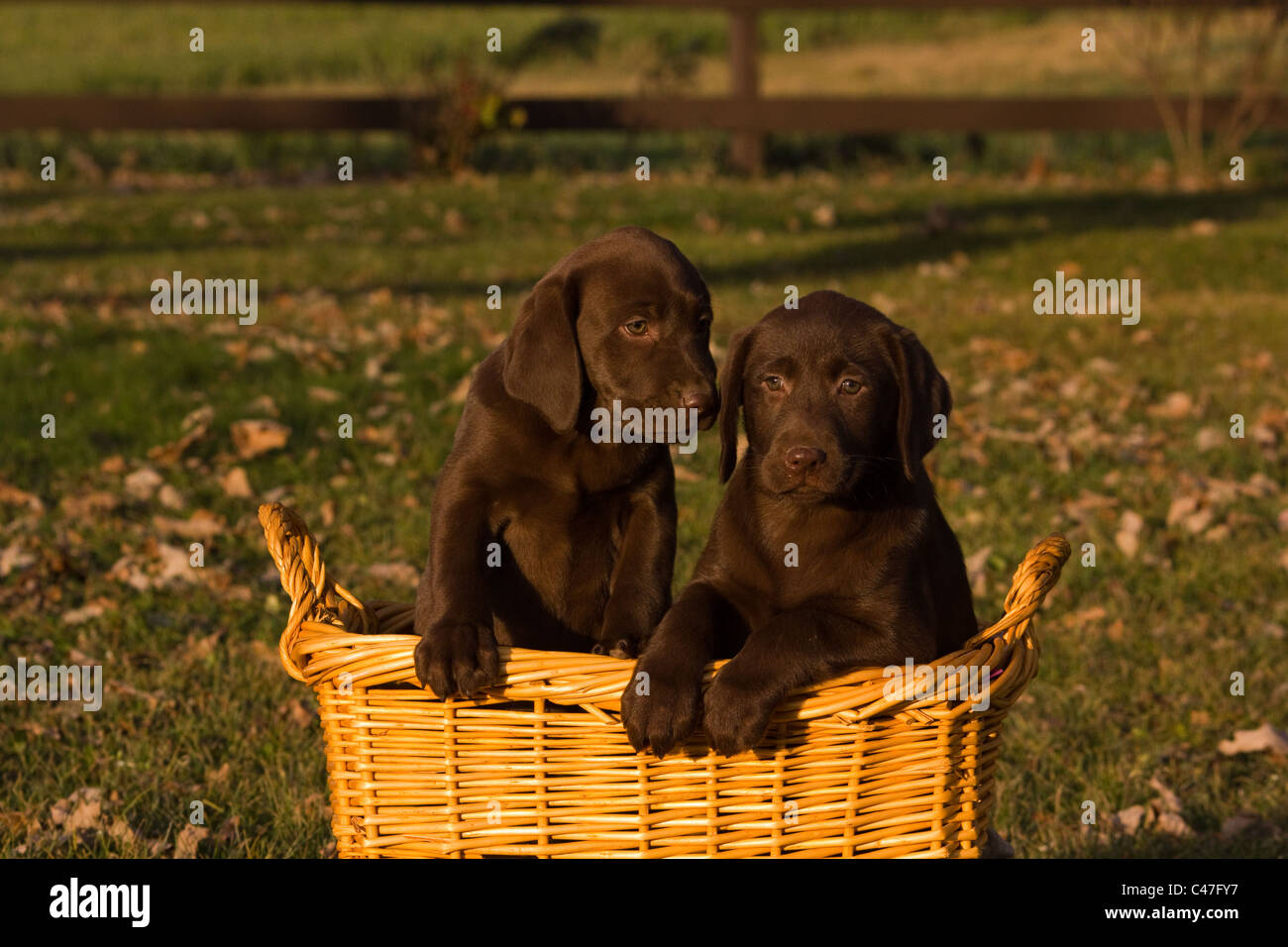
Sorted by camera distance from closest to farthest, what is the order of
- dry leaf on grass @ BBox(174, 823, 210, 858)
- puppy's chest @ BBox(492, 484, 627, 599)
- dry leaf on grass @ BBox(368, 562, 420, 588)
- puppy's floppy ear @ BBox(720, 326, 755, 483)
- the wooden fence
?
puppy's floppy ear @ BBox(720, 326, 755, 483)
puppy's chest @ BBox(492, 484, 627, 599)
dry leaf on grass @ BBox(174, 823, 210, 858)
dry leaf on grass @ BBox(368, 562, 420, 588)
the wooden fence

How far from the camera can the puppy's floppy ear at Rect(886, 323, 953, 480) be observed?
2996mm

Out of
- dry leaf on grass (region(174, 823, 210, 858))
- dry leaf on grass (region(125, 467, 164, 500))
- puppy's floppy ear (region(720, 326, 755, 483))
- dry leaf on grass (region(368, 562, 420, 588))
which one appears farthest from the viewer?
dry leaf on grass (region(125, 467, 164, 500))

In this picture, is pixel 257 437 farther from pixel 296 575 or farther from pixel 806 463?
pixel 806 463

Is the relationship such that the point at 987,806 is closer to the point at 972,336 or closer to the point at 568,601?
the point at 568,601

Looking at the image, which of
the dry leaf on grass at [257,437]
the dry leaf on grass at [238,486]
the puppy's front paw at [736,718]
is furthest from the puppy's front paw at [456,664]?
the dry leaf on grass at [257,437]

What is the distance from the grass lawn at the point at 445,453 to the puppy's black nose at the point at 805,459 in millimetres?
1337

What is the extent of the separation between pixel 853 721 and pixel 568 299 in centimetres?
112

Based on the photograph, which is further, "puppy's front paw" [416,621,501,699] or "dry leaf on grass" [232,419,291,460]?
"dry leaf on grass" [232,419,291,460]

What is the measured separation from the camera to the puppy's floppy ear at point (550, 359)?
3133mm

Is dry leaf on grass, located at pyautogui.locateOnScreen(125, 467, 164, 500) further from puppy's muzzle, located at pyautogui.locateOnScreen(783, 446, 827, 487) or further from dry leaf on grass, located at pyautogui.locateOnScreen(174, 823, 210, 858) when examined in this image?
puppy's muzzle, located at pyautogui.locateOnScreen(783, 446, 827, 487)

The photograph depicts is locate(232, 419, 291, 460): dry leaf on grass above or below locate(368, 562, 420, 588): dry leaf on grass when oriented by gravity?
above

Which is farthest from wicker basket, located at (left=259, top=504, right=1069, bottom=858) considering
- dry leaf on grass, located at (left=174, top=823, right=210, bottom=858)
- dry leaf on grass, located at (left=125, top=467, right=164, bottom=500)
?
dry leaf on grass, located at (left=125, top=467, right=164, bottom=500)

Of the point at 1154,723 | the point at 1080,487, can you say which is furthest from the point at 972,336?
the point at 1154,723

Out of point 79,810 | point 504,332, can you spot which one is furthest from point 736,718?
point 504,332
